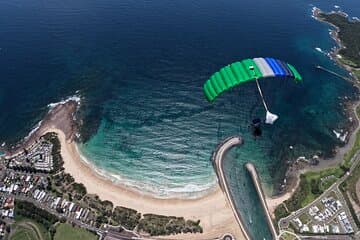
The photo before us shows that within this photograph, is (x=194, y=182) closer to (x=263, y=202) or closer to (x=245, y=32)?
(x=263, y=202)

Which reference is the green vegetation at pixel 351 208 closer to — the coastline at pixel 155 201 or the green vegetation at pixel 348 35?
the coastline at pixel 155 201

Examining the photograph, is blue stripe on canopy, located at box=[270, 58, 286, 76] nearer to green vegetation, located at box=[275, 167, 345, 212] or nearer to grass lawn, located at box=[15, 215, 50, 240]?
green vegetation, located at box=[275, 167, 345, 212]

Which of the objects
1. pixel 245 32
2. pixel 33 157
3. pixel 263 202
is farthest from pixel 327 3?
pixel 33 157

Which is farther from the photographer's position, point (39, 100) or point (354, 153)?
point (39, 100)

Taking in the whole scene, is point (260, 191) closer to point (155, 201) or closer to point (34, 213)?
point (155, 201)

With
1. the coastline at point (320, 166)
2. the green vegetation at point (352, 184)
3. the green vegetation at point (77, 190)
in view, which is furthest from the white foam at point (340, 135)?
the green vegetation at point (77, 190)

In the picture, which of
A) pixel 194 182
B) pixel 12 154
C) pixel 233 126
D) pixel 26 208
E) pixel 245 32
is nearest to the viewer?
pixel 26 208

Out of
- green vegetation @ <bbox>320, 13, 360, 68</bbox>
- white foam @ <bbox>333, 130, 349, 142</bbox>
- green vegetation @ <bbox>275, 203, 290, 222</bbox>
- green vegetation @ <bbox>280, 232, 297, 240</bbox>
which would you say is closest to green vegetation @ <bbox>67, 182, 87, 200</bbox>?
green vegetation @ <bbox>275, 203, 290, 222</bbox>

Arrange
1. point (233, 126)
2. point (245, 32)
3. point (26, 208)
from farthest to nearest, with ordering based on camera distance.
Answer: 1. point (245, 32)
2. point (233, 126)
3. point (26, 208)
